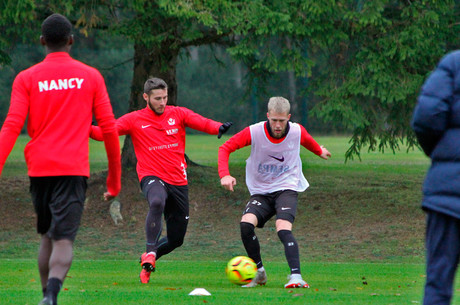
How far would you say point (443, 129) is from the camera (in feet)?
14.1

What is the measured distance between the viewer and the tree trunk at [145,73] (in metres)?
17.8

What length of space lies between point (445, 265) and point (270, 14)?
36.8 ft

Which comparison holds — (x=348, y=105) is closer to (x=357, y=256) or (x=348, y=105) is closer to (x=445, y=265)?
(x=357, y=256)

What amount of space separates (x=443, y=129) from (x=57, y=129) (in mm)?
2629


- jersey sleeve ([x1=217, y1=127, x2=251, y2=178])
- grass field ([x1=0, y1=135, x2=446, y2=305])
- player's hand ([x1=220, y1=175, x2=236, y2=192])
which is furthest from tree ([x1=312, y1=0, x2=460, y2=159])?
player's hand ([x1=220, y1=175, x2=236, y2=192])

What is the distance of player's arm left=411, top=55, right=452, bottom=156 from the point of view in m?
4.23

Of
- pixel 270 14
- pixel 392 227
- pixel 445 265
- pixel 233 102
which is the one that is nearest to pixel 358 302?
pixel 445 265

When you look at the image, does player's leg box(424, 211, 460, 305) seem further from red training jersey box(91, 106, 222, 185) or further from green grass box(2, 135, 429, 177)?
green grass box(2, 135, 429, 177)

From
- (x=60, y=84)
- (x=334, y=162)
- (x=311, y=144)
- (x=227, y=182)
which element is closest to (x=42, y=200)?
(x=60, y=84)

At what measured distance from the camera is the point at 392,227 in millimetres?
16953

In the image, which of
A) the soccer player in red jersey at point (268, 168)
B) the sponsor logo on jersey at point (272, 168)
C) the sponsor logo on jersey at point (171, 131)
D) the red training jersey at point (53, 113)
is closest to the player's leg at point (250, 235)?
the soccer player in red jersey at point (268, 168)

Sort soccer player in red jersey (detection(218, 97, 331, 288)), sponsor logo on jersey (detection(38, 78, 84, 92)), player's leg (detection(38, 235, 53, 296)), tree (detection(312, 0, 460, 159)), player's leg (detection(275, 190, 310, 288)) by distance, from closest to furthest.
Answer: sponsor logo on jersey (detection(38, 78, 84, 92)) < player's leg (detection(38, 235, 53, 296)) < player's leg (detection(275, 190, 310, 288)) < soccer player in red jersey (detection(218, 97, 331, 288)) < tree (detection(312, 0, 460, 159))

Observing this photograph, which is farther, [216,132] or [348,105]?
[348,105]

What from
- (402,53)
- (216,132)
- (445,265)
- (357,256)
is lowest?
(357,256)
